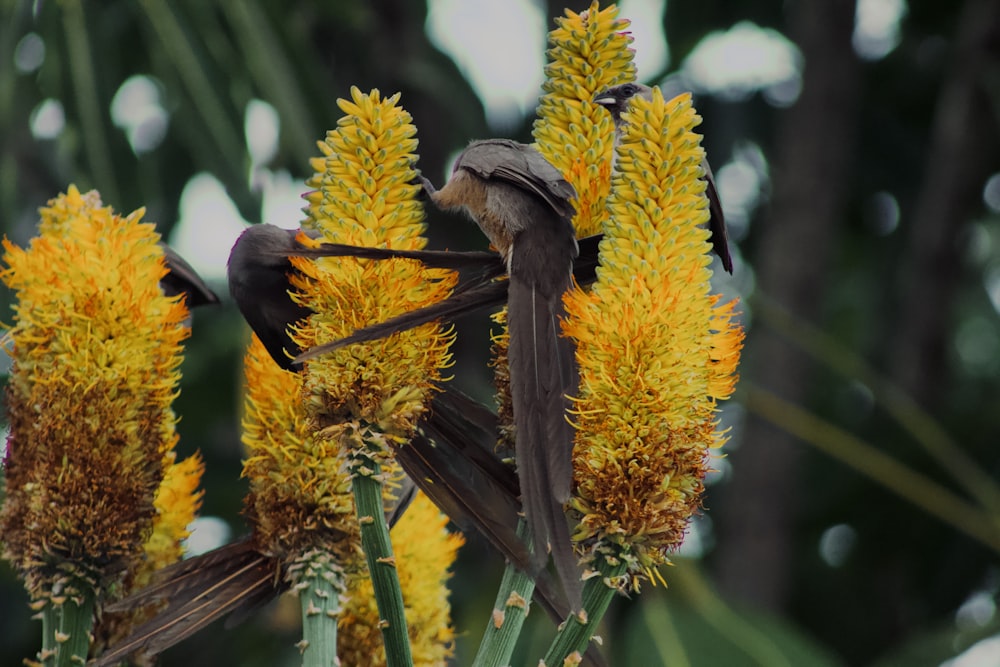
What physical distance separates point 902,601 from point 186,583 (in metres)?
4.56

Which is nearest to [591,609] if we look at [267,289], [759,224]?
[267,289]

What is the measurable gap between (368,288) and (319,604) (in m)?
0.37

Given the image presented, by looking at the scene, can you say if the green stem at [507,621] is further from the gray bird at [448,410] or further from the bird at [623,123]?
the bird at [623,123]

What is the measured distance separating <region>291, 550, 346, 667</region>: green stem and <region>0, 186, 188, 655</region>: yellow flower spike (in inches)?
8.2

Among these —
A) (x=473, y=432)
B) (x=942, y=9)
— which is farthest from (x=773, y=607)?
(x=473, y=432)

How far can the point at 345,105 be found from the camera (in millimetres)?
1311

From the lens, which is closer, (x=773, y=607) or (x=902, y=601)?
(x=773, y=607)

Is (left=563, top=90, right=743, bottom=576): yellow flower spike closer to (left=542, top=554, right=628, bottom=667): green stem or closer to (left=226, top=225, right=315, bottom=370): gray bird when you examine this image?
(left=542, top=554, right=628, bottom=667): green stem

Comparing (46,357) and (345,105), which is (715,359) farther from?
(46,357)

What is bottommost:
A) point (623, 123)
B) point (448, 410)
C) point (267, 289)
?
point (448, 410)

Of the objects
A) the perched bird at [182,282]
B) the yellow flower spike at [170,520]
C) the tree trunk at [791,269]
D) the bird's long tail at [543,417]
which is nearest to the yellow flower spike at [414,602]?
the yellow flower spike at [170,520]

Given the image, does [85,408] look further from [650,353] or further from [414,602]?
[650,353]

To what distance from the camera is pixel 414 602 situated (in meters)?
1.55

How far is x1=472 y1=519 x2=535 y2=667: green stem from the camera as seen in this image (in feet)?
4.15
